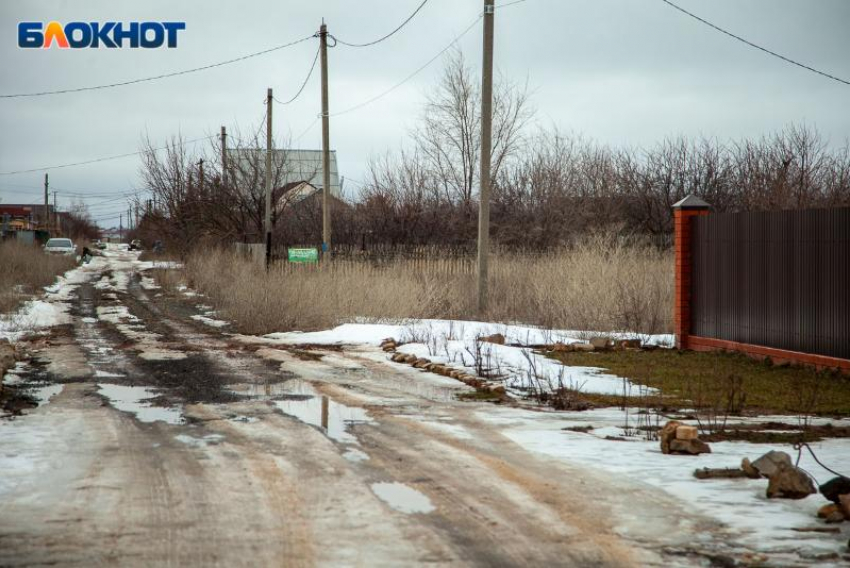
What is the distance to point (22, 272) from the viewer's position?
30906mm

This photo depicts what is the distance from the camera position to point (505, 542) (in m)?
4.80

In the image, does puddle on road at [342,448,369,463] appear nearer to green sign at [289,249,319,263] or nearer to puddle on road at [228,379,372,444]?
puddle on road at [228,379,372,444]

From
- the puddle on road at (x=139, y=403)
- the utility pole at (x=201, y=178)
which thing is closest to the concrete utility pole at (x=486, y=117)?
the puddle on road at (x=139, y=403)

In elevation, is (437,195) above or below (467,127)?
below

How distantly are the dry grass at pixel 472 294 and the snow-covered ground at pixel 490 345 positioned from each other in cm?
99

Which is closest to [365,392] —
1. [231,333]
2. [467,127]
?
[231,333]

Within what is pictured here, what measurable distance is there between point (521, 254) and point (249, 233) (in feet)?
42.1

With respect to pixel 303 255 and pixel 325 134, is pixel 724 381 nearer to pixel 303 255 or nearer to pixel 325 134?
pixel 303 255

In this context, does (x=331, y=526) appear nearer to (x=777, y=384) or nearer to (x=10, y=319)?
(x=777, y=384)

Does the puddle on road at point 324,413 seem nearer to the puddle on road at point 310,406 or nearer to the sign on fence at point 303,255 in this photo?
the puddle on road at point 310,406

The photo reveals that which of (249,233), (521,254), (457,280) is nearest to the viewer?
(457,280)

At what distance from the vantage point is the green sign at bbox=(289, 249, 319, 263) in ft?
74.9

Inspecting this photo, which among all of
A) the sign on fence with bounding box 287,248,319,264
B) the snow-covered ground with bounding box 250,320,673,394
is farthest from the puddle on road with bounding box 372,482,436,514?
the sign on fence with bounding box 287,248,319,264

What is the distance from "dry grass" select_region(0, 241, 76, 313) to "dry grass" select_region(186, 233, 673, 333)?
5.17 m
